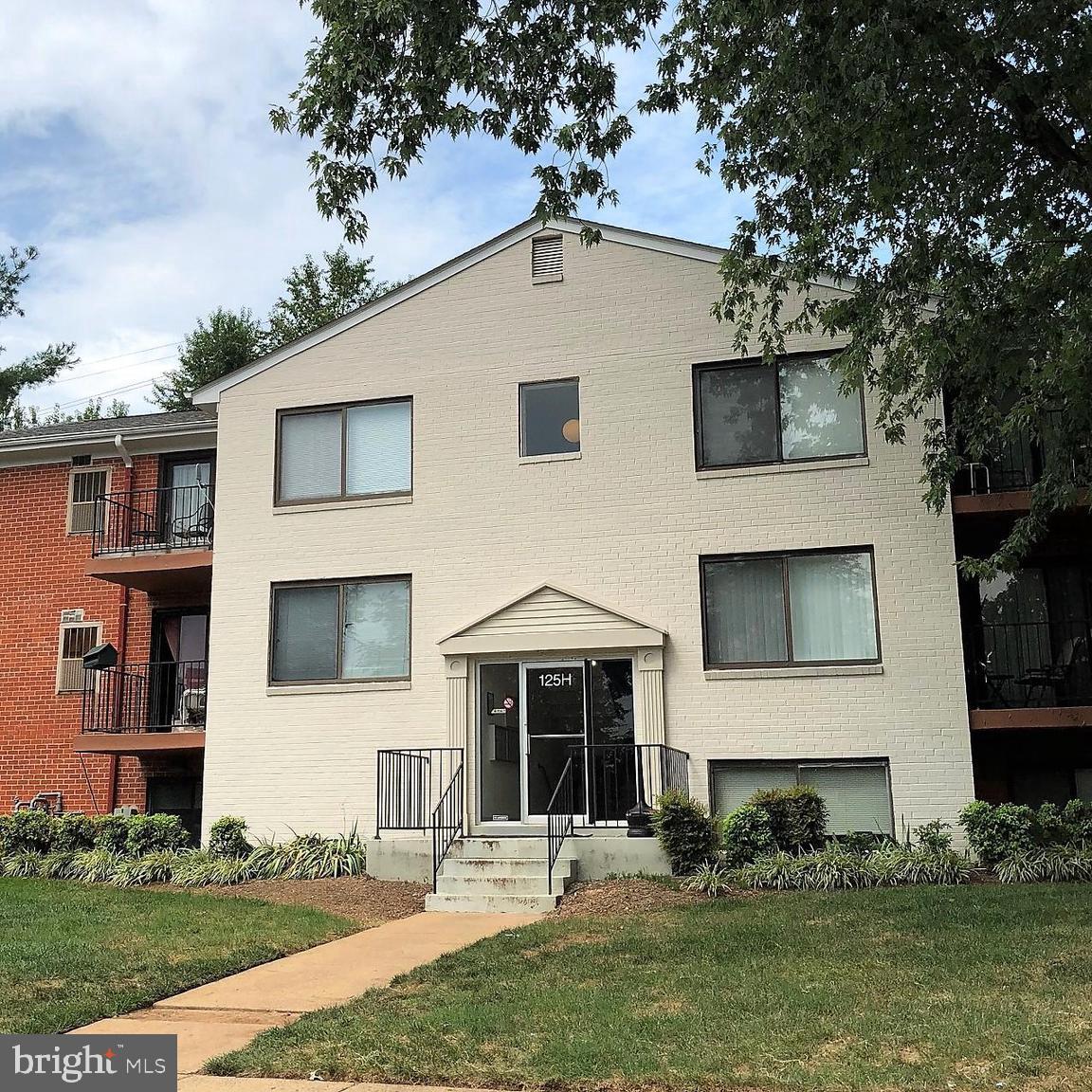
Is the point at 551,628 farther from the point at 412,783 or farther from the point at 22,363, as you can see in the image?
the point at 22,363

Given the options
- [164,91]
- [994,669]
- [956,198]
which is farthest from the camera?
[994,669]

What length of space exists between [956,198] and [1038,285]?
3.95 feet

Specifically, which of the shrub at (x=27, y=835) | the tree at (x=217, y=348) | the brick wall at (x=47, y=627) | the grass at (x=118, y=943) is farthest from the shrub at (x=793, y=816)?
the tree at (x=217, y=348)

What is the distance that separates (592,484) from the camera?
16.0 m

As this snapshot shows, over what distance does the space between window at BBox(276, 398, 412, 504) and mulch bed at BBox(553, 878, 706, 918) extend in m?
6.51

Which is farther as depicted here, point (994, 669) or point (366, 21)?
point (994, 669)

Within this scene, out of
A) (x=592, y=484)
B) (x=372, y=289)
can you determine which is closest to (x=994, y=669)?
(x=592, y=484)

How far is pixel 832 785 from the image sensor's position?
48.2 feet

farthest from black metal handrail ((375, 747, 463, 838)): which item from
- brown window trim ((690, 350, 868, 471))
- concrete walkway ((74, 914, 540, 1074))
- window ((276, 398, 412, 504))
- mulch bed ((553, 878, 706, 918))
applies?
brown window trim ((690, 350, 868, 471))

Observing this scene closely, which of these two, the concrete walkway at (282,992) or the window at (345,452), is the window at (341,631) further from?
the concrete walkway at (282,992)

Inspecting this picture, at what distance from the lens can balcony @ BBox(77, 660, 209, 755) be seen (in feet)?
59.7

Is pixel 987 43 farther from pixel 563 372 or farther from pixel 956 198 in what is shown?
pixel 563 372

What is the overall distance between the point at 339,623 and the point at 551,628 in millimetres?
3157

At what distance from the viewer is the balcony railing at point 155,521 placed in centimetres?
1892
